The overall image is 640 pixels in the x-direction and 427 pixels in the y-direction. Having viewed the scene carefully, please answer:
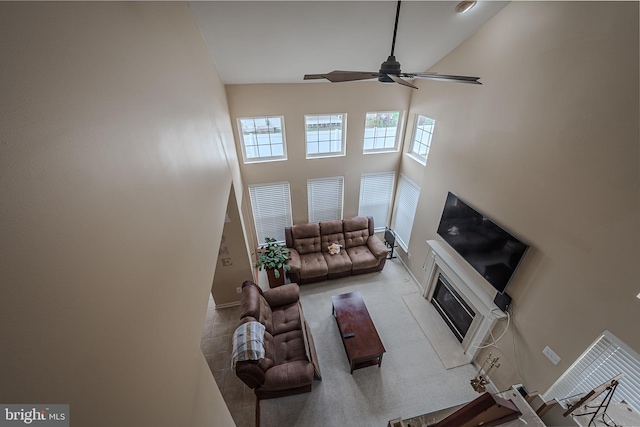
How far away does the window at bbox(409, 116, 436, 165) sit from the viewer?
5152 mm

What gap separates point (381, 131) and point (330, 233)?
265 centimetres

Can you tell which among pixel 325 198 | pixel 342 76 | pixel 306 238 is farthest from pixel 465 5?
pixel 306 238

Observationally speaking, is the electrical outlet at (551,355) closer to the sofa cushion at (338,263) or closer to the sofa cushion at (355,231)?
→ the sofa cushion at (338,263)

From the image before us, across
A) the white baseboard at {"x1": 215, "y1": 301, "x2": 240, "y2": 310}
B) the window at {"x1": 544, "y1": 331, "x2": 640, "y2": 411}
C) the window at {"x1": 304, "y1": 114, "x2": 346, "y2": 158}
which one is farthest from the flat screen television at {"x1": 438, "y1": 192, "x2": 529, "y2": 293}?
the white baseboard at {"x1": 215, "y1": 301, "x2": 240, "y2": 310}

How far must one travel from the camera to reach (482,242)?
370cm

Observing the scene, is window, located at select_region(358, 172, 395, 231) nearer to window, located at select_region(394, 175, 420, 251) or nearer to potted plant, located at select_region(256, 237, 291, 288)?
window, located at select_region(394, 175, 420, 251)

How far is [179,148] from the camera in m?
1.94

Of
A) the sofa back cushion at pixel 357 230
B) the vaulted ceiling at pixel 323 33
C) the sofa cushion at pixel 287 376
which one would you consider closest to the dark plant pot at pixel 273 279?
the sofa back cushion at pixel 357 230

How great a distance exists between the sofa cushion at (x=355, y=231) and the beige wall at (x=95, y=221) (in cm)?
462

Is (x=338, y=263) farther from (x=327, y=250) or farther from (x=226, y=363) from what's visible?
(x=226, y=363)

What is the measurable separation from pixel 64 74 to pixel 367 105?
204 inches

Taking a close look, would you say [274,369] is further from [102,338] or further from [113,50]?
[113,50]

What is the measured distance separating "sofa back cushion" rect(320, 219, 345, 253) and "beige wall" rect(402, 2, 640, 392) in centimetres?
300

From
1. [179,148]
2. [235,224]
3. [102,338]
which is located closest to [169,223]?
[179,148]
